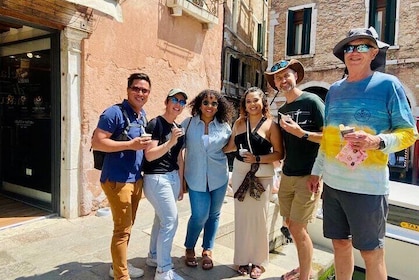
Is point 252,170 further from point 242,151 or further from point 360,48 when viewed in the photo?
point 360,48

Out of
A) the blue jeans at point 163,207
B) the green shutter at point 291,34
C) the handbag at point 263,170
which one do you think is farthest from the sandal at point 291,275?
the green shutter at point 291,34

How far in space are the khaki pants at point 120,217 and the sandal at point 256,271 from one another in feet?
3.74

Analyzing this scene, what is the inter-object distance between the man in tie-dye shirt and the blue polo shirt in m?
1.48

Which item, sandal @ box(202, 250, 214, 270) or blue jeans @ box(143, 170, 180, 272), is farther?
sandal @ box(202, 250, 214, 270)

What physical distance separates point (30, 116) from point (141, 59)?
188 centimetres

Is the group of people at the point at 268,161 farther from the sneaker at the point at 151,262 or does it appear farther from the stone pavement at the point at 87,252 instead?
the stone pavement at the point at 87,252

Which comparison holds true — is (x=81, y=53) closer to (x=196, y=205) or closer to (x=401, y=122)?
(x=196, y=205)

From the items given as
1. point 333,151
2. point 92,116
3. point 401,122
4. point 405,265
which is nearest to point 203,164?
point 333,151

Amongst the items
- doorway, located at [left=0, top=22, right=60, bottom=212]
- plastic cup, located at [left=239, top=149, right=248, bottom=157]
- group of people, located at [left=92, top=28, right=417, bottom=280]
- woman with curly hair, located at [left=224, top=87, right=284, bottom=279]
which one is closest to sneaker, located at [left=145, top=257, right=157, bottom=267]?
group of people, located at [left=92, top=28, right=417, bottom=280]

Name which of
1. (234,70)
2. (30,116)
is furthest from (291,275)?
(234,70)

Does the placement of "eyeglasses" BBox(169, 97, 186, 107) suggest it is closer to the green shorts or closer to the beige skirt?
the beige skirt

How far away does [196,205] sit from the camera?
9.97 feet

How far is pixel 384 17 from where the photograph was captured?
12.9 m

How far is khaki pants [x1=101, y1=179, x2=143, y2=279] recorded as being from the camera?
2.53 m
